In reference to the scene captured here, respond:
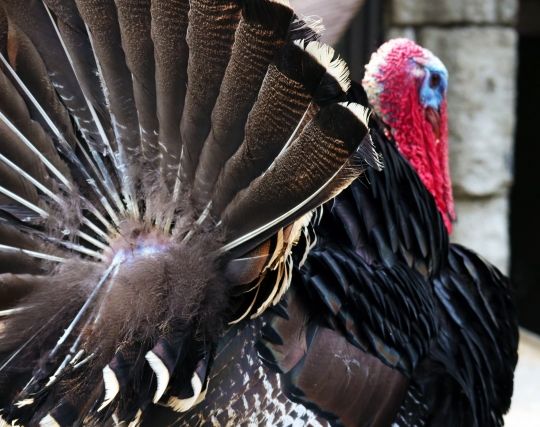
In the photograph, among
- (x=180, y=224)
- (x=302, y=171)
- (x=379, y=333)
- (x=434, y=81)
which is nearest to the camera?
(x=302, y=171)

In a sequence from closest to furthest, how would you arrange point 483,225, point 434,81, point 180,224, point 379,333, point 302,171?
point 302,171 < point 180,224 < point 379,333 < point 434,81 < point 483,225

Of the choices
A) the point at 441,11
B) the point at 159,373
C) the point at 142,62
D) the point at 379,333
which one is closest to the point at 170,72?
the point at 142,62

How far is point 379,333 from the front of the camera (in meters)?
1.91

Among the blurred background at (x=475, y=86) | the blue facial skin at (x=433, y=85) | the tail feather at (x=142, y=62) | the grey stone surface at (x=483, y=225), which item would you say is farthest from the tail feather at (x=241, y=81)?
the grey stone surface at (x=483, y=225)

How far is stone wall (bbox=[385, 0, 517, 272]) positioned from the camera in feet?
14.7

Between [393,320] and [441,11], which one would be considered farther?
[441,11]

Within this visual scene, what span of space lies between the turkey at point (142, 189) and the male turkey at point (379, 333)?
94 mm

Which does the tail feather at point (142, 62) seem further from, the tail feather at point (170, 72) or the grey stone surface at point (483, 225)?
the grey stone surface at point (483, 225)

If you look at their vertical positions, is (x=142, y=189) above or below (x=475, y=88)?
above

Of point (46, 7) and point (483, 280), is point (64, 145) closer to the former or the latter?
point (46, 7)

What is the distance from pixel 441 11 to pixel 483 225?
116 centimetres

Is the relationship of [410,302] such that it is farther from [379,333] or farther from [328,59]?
[328,59]

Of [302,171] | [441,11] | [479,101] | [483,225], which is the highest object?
[302,171]

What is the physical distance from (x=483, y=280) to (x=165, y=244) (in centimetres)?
100
